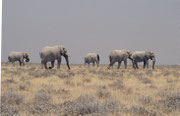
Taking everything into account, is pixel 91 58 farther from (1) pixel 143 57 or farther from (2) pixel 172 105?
(2) pixel 172 105

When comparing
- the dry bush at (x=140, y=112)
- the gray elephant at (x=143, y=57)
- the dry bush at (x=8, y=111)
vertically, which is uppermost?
the gray elephant at (x=143, y=57)

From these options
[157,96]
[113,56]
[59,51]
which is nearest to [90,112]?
[157,96]

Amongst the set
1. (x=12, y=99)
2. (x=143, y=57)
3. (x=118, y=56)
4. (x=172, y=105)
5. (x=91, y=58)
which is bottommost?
(x=172, y=105)

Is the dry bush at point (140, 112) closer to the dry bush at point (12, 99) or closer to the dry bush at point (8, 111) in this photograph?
the dry bush at point (8, 111)

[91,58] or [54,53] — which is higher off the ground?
[54,53]

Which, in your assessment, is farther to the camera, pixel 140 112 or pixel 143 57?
pixel 143 57

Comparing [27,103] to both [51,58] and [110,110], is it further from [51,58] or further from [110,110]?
[51,58]

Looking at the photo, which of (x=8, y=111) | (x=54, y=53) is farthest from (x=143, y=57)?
(x=8, y=111)

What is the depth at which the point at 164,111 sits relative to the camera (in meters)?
5.74

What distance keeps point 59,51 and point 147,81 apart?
42.2 feet

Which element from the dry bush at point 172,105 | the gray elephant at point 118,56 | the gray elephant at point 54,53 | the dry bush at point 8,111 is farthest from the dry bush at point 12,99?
the gray elephant at point 118,56

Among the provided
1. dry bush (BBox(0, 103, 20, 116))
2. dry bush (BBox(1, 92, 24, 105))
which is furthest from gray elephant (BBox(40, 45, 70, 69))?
dry bush (BBox(0, 103, 20, 116))

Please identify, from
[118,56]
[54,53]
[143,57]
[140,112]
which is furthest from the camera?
[143,57]

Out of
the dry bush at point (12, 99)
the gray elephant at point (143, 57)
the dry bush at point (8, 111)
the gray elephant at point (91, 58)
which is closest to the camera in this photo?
the dry bush at point (8, 111)
